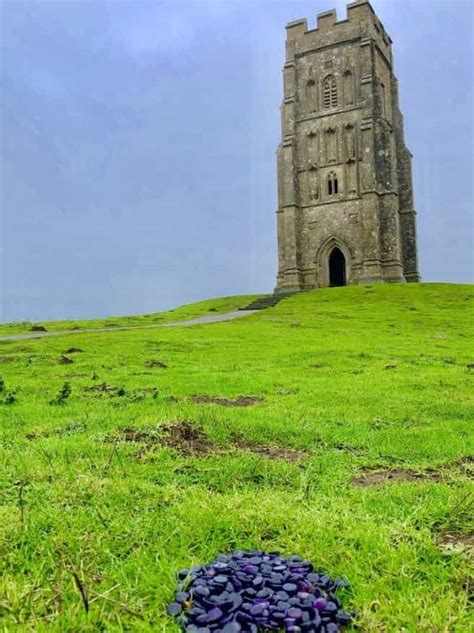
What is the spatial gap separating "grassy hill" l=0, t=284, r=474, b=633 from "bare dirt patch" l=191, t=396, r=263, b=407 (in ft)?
0.27

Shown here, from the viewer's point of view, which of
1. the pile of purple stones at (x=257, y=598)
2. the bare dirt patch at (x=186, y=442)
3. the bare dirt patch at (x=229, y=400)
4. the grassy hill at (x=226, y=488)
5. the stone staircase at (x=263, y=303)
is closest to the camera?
the pile of purple stones at (x=257, y=598)

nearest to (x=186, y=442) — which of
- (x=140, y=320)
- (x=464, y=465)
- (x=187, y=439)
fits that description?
(x=187, y=439)

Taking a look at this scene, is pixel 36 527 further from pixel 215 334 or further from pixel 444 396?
pixel 215 334

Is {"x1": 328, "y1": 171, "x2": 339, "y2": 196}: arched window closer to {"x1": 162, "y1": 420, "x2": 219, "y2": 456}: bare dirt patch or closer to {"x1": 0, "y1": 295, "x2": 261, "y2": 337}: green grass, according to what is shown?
{"x1": 0, "y1": 295, "x2": 261, "y2": 337}: green grass

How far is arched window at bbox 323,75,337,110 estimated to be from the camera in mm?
58344

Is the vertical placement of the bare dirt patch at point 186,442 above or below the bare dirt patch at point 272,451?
above

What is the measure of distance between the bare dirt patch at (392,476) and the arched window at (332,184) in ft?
176

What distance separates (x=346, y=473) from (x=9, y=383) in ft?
29.8

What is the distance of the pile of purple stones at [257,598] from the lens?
10.1 ft

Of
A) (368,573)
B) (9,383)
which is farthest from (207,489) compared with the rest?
(9,383)

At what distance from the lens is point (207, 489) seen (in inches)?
210

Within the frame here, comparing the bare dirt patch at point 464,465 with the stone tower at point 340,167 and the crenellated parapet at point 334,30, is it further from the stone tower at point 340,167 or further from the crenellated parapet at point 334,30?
the crenellated parapet at point 334,30

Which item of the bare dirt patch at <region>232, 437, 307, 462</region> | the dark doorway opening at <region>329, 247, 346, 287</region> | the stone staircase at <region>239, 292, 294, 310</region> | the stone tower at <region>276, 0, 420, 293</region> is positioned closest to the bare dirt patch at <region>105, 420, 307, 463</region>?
the bare dirt patch at <region>232, 437, 307, 462</region>

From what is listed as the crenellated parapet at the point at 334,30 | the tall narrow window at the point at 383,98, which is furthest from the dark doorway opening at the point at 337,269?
the crenellated parapet at the point at 334,30
